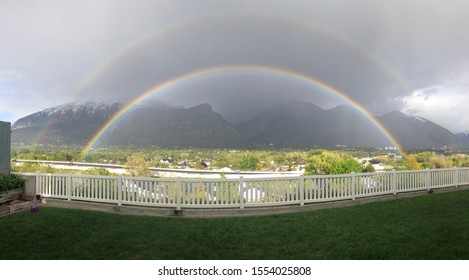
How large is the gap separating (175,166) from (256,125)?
1410 inches

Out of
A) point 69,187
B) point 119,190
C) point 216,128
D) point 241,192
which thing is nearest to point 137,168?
point 216,128

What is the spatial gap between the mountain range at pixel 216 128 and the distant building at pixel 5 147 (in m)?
47.6

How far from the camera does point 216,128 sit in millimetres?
73875

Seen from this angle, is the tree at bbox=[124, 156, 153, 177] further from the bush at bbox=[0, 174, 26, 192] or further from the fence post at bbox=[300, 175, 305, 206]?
the fence post at bbox=[300, 175, 305, 206]

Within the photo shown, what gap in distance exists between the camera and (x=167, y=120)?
6894cm

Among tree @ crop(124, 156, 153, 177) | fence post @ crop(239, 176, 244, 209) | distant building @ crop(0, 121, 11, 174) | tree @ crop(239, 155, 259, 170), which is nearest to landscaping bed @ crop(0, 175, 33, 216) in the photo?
distant building @ crop(0, 121, 11, 174)

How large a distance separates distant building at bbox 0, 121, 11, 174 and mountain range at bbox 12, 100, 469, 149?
156 feet

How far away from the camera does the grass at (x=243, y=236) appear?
4.51 m

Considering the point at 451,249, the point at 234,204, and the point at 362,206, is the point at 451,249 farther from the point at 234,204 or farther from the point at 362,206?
the point at 234,204

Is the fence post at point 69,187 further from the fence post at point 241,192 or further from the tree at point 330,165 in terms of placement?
the tree at point 330,165

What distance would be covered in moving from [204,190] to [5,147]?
621cm

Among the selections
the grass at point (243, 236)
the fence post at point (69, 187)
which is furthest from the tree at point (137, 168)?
the grass at point (243, 236)

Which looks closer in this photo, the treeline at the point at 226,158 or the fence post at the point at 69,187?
the fence post at the point at 69,187
